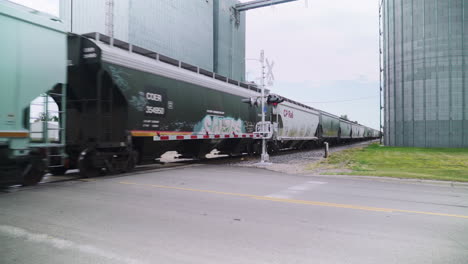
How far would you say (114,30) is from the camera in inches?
1366

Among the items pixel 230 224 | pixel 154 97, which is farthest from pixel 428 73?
pixel 230 224

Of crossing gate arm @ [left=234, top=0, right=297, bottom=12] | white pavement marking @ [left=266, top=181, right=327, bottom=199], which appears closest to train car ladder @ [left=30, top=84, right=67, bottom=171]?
white pavement marking @ [left=266, top=181, right=327, bottom=199]

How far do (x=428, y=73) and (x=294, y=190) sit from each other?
2544 centimetres

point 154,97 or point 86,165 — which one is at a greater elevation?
point 154,97

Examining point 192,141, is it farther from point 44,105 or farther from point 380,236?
point 380,236

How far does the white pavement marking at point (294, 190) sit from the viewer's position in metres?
6.34

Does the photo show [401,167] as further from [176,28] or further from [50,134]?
[176,28]

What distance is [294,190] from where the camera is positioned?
704 centimetres

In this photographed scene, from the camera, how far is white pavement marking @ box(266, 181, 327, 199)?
6340 millimetres

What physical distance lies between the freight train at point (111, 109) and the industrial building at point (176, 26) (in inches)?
1005

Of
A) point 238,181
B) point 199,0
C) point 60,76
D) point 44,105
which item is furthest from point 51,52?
point 199,0

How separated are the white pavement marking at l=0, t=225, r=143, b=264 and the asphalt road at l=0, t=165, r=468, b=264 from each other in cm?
1

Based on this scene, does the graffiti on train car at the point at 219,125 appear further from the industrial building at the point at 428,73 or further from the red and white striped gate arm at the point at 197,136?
the industrial building at the point at 428,73

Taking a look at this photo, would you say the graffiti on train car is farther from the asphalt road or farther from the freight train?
the asphalt road
